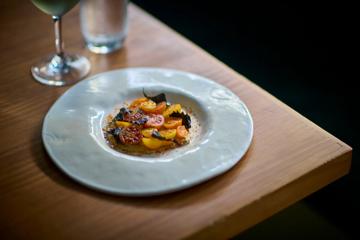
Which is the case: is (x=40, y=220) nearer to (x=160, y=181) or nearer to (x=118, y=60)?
(x=160, y=181)

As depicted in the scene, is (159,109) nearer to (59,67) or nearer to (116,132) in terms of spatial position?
(116,132)

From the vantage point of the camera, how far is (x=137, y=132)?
3.12ft

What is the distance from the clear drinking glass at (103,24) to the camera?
1193 millimetres

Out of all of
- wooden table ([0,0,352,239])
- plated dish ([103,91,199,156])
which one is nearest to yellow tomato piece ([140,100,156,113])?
plated dish ([103,91,199,156])

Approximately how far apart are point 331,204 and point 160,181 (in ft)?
1.85

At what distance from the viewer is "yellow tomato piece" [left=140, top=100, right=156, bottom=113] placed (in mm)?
1001

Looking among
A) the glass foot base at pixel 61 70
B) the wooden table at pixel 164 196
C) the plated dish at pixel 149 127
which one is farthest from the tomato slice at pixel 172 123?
the glass foot base at pixel 61 70

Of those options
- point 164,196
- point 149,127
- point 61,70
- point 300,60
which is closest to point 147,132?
point 149,127

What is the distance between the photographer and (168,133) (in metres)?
0.95

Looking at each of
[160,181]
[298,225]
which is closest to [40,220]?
[160,181]

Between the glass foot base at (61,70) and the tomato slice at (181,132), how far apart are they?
27 centimetres

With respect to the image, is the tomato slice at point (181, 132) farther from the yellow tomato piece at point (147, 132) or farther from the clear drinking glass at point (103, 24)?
the clear drinking glass at point (103, 24)

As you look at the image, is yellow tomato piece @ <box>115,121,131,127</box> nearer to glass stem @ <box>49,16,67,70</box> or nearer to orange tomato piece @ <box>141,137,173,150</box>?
orange tomato piece @ <box>141,137,173,150</box>

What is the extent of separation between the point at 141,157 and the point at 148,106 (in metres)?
0.12
